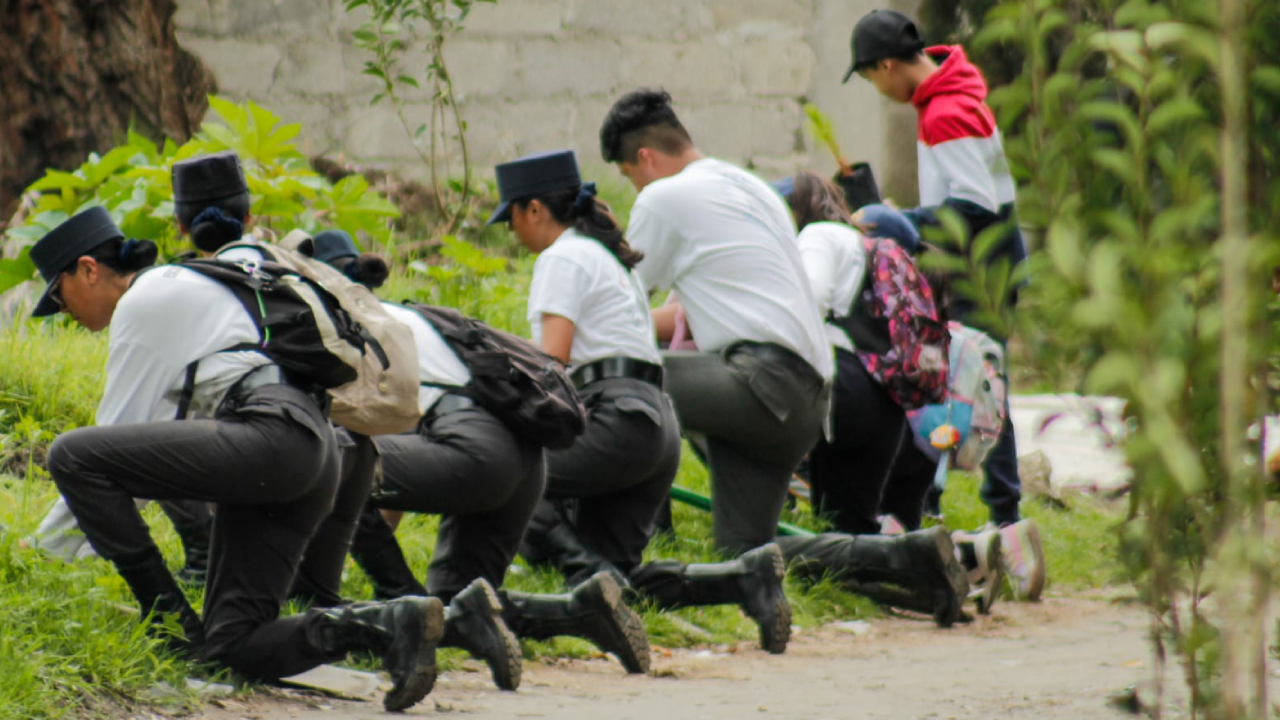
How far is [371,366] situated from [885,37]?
298 cm

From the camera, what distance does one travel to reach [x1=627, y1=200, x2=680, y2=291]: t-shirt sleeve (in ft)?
19.0

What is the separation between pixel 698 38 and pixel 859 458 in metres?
4.82

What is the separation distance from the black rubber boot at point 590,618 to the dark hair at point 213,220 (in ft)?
4.47

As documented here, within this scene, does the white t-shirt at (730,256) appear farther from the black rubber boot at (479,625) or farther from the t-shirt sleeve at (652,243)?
the black rubber boot at (479,625)

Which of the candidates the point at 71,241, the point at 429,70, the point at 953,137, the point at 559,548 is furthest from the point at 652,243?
the point at 429,70

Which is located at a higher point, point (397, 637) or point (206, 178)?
point (206, 178)

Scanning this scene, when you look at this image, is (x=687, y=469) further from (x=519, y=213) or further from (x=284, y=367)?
(x=284, y=367)

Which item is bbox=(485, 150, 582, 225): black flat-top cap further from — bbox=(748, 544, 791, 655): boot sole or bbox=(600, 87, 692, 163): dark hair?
bbox=(748, 544, 791, 655): boot sole

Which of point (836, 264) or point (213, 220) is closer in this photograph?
point (213, 220)

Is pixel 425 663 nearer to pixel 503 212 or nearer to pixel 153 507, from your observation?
pixel 503 212

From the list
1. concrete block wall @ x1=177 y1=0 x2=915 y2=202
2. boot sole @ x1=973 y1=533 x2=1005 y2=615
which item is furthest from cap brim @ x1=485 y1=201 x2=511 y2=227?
concrete block wall @ x1=177 y1=0 x2=915 y2=202

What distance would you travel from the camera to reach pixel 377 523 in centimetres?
539

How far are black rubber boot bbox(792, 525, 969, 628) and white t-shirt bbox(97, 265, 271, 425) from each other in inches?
105

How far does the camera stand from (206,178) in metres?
4.55
